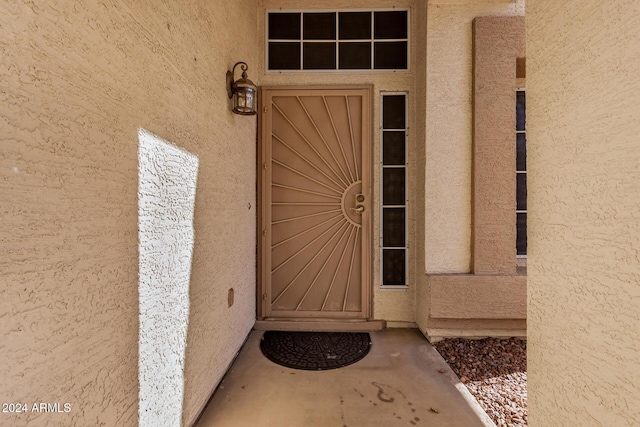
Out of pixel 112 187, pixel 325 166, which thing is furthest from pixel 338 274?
pixel 112 187

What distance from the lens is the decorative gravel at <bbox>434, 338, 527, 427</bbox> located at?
200cm

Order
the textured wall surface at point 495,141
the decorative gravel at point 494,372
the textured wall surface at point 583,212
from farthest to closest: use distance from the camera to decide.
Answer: the textured wall surface at point 495,141, the decorative gravel at point 494,372, the textured wall surface at point 583,212

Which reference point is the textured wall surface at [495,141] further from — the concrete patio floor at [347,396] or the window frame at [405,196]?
the concrete patio floor at [347,396]

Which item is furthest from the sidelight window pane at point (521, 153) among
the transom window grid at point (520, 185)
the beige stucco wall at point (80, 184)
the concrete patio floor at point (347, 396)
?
the beige stucco wall at point (80, 184)

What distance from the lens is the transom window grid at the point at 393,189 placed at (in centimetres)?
327

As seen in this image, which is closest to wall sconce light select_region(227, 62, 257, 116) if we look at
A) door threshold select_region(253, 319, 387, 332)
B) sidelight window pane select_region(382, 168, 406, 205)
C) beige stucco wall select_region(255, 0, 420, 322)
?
beige stucco wall select_region(255, 0, 420, 322)

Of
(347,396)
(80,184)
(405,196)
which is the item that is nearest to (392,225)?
(405,196)

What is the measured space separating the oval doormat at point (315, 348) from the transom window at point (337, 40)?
9.31ft

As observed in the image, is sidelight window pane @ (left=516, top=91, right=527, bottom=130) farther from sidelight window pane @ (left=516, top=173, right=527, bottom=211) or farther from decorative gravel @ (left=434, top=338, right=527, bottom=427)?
decorative gravel @ (left=434, top=338, right=527, bottom=427)

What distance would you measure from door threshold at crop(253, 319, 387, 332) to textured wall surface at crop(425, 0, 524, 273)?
2.85 ft

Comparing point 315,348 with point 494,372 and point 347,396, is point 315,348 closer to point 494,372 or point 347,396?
point 347,396

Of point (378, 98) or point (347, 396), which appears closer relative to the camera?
point (347, 396)

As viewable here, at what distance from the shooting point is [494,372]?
244 centimetres

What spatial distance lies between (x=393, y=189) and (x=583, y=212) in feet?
7.02
